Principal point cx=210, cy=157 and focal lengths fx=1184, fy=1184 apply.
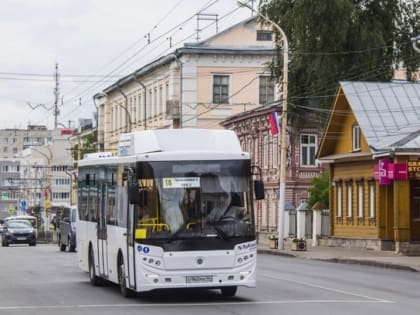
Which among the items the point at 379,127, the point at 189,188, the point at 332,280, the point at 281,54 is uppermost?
the point at 281,54

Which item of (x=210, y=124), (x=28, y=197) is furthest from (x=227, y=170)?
(x=28, y=197)

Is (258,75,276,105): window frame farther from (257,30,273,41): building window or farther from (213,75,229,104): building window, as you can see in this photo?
(257,30,273,41): building window

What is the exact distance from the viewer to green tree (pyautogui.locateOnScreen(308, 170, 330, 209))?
58222mm

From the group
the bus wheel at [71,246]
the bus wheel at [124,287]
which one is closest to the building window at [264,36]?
the bus wheel at [71,246]

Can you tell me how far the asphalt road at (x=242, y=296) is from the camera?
63.4ft

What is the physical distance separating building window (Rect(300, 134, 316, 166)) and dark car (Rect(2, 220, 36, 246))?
1532 centimetres

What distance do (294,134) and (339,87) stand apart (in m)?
10.8

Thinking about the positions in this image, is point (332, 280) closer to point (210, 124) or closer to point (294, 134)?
point (294, 134)

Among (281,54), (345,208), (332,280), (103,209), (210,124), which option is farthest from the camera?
(210,124)

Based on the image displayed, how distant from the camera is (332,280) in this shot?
28016 millimetres

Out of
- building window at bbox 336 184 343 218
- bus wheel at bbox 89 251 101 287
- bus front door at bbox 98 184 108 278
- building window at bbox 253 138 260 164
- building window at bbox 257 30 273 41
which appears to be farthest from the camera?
building window at bbox 257 30 273 41

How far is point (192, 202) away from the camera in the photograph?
20594 mm

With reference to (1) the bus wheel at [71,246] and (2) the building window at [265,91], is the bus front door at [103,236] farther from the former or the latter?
(2) the building window at [265,91]

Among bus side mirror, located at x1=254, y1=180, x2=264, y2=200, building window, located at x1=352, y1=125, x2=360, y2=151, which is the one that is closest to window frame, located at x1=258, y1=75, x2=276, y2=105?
building window, located at x1=352, y1=125, x2=360, y2=151
